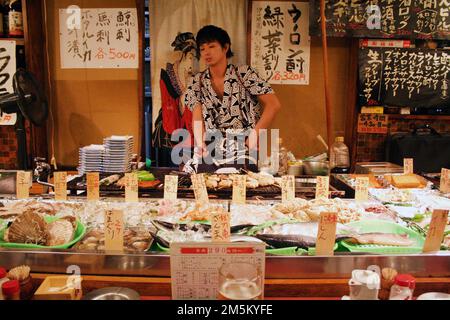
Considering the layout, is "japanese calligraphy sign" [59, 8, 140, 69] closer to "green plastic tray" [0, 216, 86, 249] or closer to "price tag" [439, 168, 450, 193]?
"green plastic tray" [0, 216, 86, 249]

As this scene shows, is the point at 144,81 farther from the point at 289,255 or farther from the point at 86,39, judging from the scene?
the point at 289,255

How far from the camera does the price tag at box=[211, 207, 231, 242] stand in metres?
1.85

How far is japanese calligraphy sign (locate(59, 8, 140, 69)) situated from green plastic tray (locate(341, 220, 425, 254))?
4458 millimetres

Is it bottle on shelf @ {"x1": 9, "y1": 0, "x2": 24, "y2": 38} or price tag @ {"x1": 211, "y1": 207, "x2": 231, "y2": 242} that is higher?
bottle on shelf @ {"x1": 9, "y1": 0, "x2": 24, "y2": 38}

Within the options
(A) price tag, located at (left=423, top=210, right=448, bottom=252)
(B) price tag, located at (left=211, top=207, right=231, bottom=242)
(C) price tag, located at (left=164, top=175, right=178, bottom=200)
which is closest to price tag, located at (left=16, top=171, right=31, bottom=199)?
(C) price tag, located at (left=164, top=175, right=178, bottom=200)

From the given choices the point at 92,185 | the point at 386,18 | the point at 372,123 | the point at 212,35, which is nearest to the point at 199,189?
the point at 92,185

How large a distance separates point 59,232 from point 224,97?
3608 mm

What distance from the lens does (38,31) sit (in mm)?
5711

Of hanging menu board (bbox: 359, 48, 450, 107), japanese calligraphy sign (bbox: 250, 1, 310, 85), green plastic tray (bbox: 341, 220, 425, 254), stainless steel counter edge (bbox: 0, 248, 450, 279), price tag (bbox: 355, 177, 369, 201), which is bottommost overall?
stainless steel counter edge (bbox: 0, 248, 450, 279)

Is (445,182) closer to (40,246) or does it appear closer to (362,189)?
(362,189)

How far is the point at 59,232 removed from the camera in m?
2.10

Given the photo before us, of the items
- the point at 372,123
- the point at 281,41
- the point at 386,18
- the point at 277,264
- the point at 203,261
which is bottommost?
the point at 277,264
